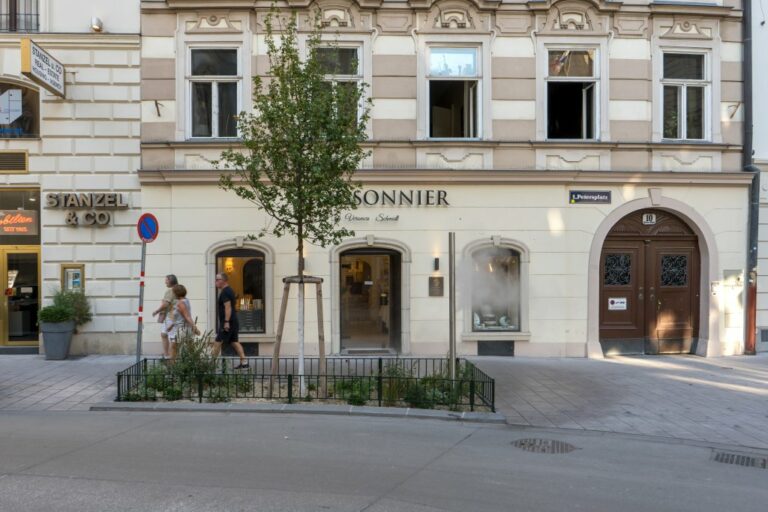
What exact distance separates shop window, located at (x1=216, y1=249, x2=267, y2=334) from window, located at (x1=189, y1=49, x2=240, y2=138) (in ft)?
8.67

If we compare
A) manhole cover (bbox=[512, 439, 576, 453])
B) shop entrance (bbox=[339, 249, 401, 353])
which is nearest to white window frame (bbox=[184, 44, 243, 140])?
shop entrance (bbox=[339, 249, 401, 353])

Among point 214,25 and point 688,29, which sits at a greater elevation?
point 688,29

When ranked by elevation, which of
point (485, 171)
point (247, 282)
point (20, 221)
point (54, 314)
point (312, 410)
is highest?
point (485, 171)

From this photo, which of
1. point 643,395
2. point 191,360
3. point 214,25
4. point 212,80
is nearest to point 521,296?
point 643,395

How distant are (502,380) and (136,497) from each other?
285 inches

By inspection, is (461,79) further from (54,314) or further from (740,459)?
(54,314)

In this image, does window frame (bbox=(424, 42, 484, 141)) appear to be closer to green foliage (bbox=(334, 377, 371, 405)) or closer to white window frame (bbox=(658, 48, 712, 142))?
white window frame (bbox=(658, 48, 712, 142))

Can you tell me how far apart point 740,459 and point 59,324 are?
12.0 metres

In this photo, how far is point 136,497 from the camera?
520cm

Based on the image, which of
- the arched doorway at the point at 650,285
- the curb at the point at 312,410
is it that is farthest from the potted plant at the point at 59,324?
the arched doorway at the point at 650,285

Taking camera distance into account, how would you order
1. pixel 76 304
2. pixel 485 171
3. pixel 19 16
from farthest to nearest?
pixel 19 16, pixel 485 171, pixel 76 304

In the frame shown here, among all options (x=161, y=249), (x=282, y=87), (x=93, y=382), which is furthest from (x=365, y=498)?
(x=161, y=249)

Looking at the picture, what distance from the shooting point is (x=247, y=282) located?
13680mm

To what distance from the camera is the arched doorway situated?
14.2 metres
